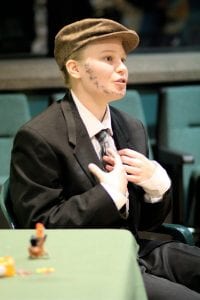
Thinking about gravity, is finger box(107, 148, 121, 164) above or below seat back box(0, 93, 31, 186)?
above

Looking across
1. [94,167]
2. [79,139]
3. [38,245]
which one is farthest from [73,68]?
[38,245]

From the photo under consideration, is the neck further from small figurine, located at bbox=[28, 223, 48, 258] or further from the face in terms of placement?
small figurine, located at bbox=[28, 223, 48, 258]

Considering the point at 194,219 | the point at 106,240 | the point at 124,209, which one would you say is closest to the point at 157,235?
the point at 124,209

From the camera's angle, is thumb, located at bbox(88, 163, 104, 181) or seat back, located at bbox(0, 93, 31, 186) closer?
thumb, located at bbox(88, 163, 104, 181)

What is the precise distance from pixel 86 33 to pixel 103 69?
124mm

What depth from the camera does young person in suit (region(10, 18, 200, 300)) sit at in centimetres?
223

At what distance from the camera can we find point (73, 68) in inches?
93.4

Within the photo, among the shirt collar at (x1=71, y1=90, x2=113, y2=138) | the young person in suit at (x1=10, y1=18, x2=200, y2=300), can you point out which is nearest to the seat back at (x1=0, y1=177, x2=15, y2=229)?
the young person in suit at (x1=10, y1=18, x2=200, y2=300)

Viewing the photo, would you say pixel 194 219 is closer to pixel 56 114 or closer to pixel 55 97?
pixel 55 97

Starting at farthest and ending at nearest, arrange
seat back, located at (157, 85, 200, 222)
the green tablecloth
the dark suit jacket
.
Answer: seat back, located at (157, 85, 200, 222) → the dark suit jacket → the green tablecloth

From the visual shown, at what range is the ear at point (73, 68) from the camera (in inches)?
93.0

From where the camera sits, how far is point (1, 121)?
369cm

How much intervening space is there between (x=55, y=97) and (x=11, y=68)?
2.59 feet

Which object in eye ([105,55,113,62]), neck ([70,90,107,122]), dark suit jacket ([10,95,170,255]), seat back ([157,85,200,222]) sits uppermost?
eye ([105,55,113,62])
